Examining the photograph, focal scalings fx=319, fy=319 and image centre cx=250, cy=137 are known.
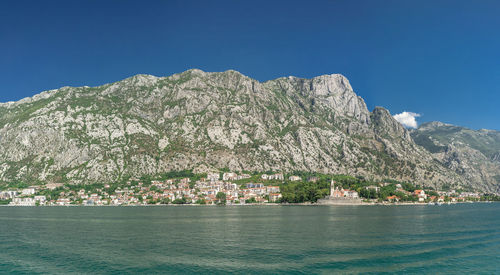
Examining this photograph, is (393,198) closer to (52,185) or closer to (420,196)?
(420,196)

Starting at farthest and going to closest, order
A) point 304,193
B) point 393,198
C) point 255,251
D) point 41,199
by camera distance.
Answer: point 41,199 < point 393,198 < point 304,193 < point 255,251

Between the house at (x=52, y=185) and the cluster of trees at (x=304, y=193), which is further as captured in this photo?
the house at (x=52, y=185)

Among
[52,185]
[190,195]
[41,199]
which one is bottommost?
[41,199]

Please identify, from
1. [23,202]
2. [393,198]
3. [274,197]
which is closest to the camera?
[23,202]

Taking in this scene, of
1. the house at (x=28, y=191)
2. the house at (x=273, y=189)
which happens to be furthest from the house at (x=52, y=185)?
the house at (x=273, y=189)

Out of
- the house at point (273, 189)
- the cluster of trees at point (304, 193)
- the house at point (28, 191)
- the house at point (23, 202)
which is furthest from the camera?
the house at point (273, 189)

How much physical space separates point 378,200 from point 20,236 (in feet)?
512

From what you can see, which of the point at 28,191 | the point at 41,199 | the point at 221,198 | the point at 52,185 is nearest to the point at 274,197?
the point at 221,198

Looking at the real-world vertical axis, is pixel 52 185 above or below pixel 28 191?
above

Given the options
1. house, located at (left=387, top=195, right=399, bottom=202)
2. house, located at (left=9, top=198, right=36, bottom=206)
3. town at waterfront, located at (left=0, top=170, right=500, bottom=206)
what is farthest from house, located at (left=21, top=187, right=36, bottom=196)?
house, located at (left=387, top=195, right=399, bottom=202)

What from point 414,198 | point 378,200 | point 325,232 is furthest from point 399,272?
point 414,198

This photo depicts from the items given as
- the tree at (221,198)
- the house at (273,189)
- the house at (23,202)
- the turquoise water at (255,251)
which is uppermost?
the house at (273,189)

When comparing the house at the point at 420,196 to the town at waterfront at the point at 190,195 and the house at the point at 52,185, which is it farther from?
the house at the point at 52,185

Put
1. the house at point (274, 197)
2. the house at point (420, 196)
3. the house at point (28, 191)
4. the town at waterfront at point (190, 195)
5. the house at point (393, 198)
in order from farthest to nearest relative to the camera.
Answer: the house at point (420, 196)
the house at point (28, 191)
the house at point (274, 197)
the house at point (393, 198)
the town at waterfront at point (190, 195)
